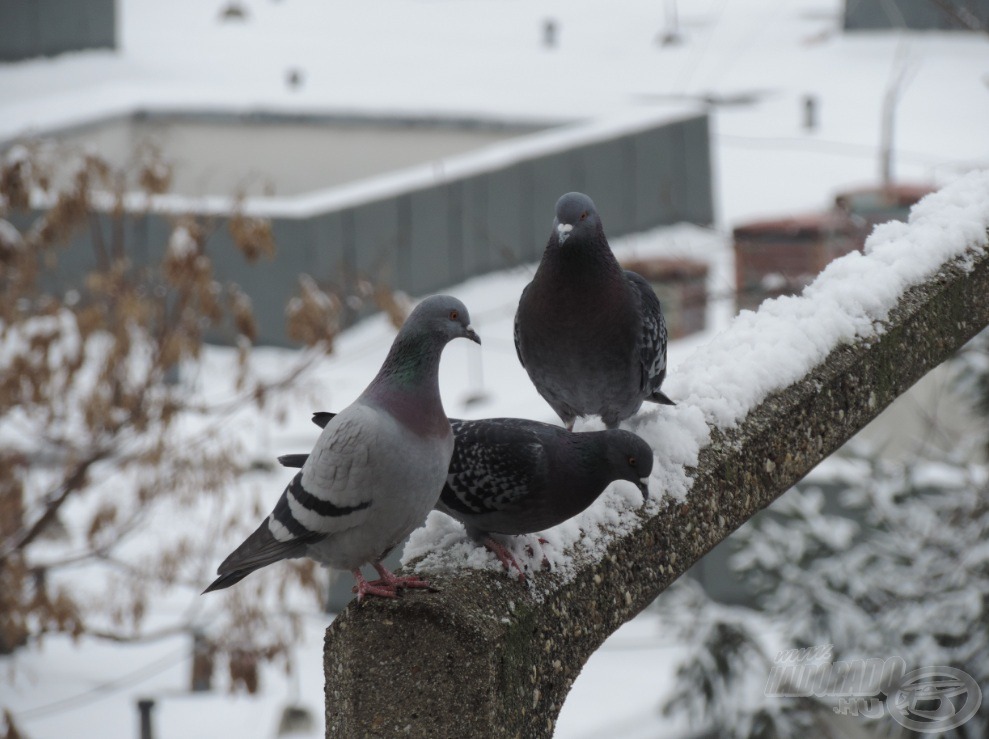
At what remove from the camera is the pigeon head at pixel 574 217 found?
276 centimetres

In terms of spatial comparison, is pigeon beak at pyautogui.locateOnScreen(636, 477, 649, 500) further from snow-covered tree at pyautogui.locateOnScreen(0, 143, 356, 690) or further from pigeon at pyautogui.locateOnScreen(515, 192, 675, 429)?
snow-covered tree at pyautogui.locateOnScreen(0, 143, 356, 690)

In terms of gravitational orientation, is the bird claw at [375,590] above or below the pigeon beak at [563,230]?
below

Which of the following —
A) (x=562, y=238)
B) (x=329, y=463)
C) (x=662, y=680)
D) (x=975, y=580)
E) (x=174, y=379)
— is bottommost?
(x=662, y=680)

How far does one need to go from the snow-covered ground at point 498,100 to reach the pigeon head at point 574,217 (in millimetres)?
5390

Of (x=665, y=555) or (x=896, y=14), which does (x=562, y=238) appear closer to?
(x=665, y=555)

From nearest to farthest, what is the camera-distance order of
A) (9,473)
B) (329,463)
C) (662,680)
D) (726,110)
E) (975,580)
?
(329,463), (975,580), (9,473), (662,680), (726,110)

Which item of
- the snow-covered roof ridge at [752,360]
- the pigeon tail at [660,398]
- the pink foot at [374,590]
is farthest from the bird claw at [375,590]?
the pigeon tail at [660,398]

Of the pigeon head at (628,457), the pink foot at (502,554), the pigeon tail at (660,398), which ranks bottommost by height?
the pink foot at (502,554)

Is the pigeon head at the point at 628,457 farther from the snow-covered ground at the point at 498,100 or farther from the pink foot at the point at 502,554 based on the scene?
the snow-covered ground at the point at 498,100

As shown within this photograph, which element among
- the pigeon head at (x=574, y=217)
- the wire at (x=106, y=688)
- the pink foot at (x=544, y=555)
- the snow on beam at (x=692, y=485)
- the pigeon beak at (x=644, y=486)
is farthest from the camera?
the wire at (x=106, y=688)

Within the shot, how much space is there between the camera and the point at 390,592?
1.92 meters

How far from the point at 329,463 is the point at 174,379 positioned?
12.3m

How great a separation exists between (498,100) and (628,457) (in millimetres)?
19390

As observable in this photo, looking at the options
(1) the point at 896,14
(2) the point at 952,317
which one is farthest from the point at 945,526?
(1) the point at 896,14
